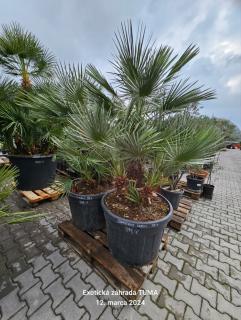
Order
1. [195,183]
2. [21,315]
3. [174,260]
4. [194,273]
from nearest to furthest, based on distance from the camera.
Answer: [21,315] < [194,273] < [174,260] < [195,183]

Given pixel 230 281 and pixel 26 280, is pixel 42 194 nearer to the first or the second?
pixel 26 280

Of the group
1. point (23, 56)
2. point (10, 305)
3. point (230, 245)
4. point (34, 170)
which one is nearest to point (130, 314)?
point (10, 305)

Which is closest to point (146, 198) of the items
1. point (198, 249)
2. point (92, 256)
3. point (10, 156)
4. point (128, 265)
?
point (128, 265)

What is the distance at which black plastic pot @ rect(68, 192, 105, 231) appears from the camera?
1.64 meters

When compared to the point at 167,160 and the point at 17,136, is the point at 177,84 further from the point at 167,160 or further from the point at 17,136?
the point at 17,136

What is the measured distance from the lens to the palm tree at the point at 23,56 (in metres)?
1.99

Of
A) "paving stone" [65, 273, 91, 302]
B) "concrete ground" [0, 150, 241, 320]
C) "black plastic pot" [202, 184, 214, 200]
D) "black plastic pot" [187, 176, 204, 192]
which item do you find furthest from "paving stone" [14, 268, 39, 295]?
"black plastic pot" [202, 184, 214, 200]

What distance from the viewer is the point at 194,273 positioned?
1558mm

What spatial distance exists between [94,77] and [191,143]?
968mm

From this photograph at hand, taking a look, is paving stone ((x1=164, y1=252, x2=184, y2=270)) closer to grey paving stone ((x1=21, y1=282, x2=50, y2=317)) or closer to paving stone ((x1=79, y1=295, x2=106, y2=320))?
paving stone ((x1=79, y1=295, x2=106, y2=320))

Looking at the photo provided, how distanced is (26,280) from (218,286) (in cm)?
166

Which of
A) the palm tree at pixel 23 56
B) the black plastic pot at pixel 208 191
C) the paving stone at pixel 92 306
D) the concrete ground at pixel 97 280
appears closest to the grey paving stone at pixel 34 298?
the concrete ground at pixel 97 280

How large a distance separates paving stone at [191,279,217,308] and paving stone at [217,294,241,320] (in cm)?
4

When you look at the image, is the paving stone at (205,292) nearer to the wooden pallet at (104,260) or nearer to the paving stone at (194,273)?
the paving stone at (194,273)
